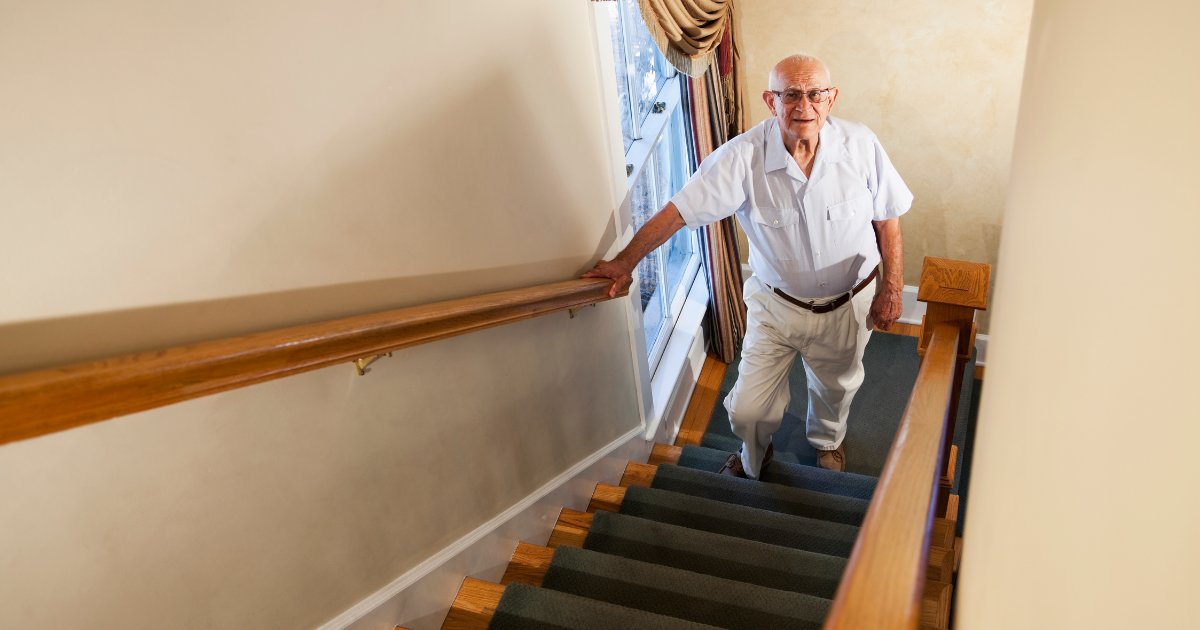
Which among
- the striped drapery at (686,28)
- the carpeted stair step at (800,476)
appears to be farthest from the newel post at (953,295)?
the carpeted stair step at (800,476)

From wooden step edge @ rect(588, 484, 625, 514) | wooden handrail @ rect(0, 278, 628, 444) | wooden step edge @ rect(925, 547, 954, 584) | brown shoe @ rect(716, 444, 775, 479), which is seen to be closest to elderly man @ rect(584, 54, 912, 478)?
brown shoe @ rect(716, 444, 775, 479)

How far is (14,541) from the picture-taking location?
108cm

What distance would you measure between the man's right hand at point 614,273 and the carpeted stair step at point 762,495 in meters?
0.93

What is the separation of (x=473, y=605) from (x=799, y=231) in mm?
1687

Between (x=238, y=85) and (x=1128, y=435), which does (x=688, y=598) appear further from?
(x=1128, y=435)

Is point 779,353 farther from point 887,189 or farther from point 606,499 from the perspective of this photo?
point 606,499

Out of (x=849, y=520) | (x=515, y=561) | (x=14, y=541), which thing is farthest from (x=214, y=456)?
(x=849, y=520)

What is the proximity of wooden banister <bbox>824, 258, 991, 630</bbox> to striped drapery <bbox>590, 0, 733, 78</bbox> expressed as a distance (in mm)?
1259

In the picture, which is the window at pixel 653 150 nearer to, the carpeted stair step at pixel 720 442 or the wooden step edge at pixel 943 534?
the carpeted stair step at pixel 720 442

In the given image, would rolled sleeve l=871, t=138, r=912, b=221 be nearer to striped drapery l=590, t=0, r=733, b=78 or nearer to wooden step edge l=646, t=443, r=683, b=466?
striped drapery l=590, t=0, r=733, b=78

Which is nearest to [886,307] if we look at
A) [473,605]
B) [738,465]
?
[738,465]

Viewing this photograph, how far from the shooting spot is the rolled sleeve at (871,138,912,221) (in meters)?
2.76

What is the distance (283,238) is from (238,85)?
27cm

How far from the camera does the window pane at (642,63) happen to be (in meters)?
Answer: 3.44
